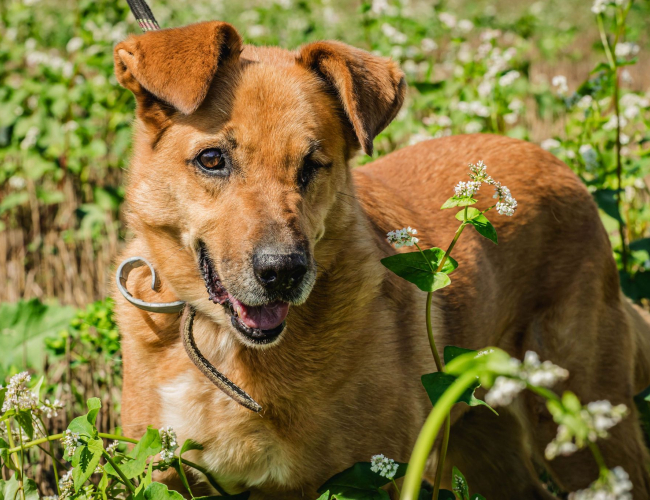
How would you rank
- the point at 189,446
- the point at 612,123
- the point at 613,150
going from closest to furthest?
1. the point at 189,446
2. the point at 612,123
3. the point at 613,150

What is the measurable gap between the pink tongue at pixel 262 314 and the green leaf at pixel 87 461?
65 centimetres

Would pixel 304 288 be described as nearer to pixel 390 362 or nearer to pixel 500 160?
pixel 390 362

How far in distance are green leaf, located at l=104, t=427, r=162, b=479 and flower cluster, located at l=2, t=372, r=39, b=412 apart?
0.99 feet

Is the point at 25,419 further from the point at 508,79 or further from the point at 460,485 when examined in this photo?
the point at 508,79

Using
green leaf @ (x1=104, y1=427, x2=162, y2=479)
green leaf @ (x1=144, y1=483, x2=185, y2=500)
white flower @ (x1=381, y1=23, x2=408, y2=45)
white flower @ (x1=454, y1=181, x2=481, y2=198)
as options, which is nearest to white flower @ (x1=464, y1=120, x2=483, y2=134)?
white flower @ (x1=381, y1=23, x2=408, y2=45)

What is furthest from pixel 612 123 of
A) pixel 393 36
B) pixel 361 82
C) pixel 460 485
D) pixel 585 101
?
pixel 460 485

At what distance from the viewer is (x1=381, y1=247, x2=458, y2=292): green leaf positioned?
2.13 metres

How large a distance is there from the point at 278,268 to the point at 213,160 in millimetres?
534

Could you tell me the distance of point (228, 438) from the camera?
2.61 meters

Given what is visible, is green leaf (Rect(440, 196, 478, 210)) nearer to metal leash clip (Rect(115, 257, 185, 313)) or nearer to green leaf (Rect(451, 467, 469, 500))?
green leaf (Rect(451, 467, 469, 500))

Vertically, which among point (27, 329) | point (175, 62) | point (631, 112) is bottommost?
point (27, 329)

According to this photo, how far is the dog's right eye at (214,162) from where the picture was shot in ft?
8.59

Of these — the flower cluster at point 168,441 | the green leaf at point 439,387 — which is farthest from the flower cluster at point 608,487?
the flower cluster at point 168,441

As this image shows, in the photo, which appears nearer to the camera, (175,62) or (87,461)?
(87,461)
